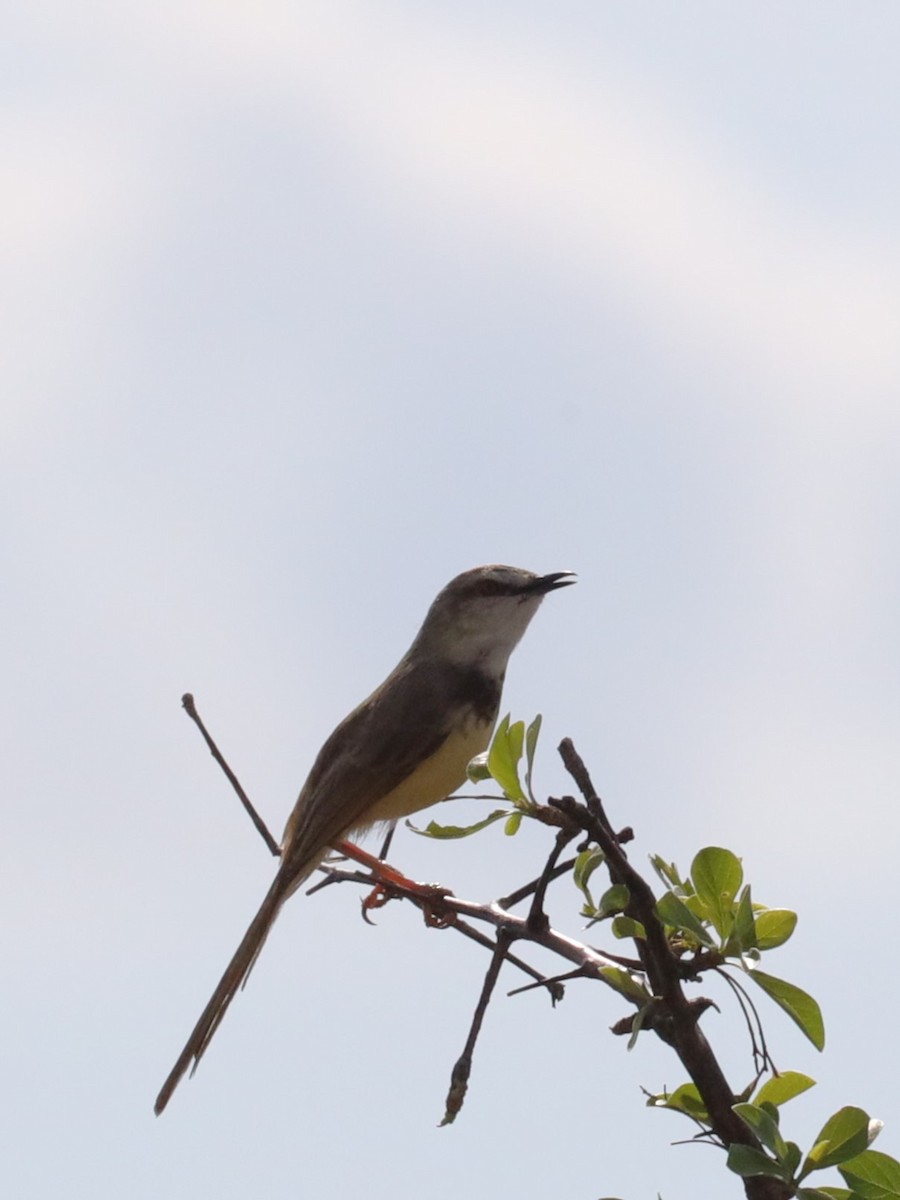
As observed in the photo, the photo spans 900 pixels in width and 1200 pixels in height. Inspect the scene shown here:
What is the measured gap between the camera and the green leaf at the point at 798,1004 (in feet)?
7.32

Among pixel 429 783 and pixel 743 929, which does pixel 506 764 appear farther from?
pixel 429 783

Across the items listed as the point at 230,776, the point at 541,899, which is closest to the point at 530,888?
the point at 541,899

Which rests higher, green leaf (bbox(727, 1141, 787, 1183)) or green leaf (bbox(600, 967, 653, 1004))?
green leaf (bbox(600, 967, 653, 1004))

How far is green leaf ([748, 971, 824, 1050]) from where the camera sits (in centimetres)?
223

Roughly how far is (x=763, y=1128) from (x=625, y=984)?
11.6 inches

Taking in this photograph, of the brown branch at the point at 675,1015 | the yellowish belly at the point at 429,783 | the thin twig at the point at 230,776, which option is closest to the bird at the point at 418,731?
the yellowish belly at the point at 429,783

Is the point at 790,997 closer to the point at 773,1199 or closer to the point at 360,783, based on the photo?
the point at 773,1199

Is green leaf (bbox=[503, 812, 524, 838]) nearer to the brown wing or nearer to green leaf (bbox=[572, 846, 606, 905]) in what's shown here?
green leaf (bbox=[572, 846, 606, 905])

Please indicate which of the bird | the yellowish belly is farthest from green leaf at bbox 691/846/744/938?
the yellowish belly

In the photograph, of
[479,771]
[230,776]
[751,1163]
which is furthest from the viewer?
[230,776]

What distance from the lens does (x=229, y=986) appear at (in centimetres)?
587

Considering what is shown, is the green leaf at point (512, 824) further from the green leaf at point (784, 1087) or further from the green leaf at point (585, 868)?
the green leaf at point (784, 1087)

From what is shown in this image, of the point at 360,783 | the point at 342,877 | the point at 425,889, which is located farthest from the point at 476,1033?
the point at 360,783

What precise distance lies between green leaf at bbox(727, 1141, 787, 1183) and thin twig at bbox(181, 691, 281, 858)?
65.8 inches
